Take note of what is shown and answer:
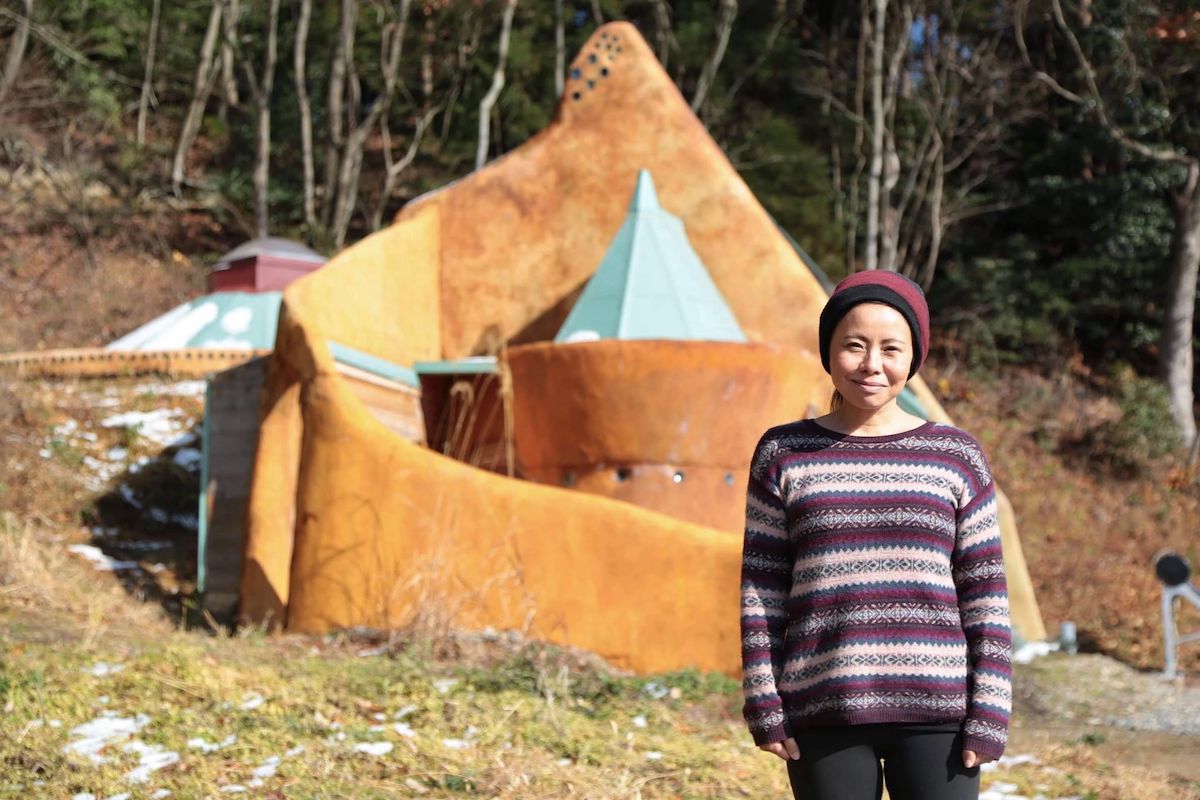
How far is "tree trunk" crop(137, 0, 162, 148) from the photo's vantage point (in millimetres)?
24734

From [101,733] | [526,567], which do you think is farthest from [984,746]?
[526,567]

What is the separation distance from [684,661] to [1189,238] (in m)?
14.2

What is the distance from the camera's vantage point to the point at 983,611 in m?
2.26

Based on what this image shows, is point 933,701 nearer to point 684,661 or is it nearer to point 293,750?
point 293,750

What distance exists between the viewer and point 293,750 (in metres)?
4.34

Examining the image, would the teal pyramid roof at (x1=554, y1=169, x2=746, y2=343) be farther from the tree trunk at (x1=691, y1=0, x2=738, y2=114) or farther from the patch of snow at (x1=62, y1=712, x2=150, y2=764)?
the tree trunk at (x1=691, y1=0, x2=738, y2=114)

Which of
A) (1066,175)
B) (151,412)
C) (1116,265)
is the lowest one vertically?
(151,412)

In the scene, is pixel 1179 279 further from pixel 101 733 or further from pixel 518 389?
pixel 101 733

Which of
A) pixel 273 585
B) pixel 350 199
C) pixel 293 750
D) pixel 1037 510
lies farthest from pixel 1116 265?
pixel 293 750

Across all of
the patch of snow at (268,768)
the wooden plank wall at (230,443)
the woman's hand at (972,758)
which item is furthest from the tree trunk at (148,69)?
the woman's hand at (972,758)

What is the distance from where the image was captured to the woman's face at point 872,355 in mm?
2311

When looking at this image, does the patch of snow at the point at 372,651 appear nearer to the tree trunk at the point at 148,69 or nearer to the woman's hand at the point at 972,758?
the woman's hand at the point at 972,758

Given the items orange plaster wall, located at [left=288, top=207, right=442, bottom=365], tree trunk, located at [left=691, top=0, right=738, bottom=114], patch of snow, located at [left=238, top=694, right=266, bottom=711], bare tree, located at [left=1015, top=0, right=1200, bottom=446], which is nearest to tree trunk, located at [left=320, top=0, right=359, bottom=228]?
tree trunk, located at [left=691, top=0, right=738, bottom=114]

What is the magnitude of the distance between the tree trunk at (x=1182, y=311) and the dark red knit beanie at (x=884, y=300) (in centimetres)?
1678
